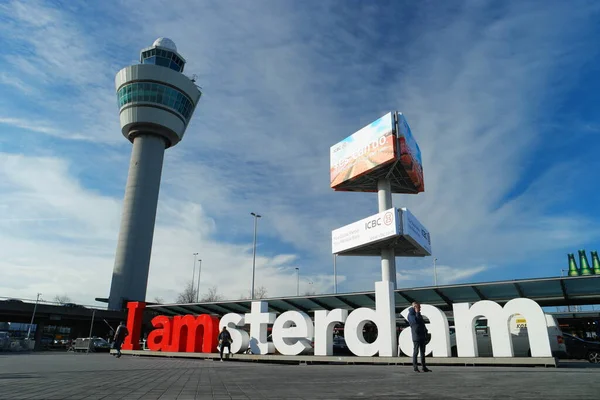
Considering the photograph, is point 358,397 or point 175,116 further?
point 175,116

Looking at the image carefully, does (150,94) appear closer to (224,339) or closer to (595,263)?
(224,339)

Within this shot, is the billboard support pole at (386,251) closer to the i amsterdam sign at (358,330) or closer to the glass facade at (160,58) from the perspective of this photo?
the i amsterdam sign at (358,330)

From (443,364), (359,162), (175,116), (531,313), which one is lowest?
(443,364)

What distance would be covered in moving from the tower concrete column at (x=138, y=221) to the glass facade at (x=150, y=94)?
5.68 meters

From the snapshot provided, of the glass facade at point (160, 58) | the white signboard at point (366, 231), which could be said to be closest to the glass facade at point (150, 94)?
the glass facade at point (160, 58)

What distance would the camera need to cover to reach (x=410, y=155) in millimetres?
37094

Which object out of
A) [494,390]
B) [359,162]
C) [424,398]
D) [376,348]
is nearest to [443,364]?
[376,348]

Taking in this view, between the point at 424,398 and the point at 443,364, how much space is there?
11.3 m

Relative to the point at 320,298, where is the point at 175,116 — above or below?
above

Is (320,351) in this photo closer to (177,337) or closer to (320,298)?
(320,298)

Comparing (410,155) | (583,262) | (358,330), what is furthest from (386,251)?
(583,262)

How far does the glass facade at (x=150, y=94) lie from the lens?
62469 millimetres

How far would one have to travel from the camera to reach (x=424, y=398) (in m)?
5.59

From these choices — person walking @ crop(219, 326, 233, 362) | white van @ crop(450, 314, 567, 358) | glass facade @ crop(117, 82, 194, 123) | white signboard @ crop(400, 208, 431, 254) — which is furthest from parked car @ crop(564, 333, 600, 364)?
glass facade @ crop(117, 82, 194, 123)
